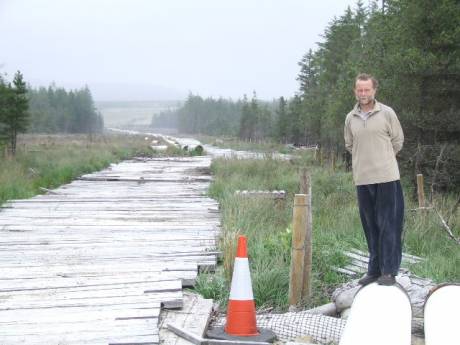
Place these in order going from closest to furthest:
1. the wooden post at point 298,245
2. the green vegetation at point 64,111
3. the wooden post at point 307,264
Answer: the wooden post at point 298,245 → the wooden post at point 307,264 → the green vegetation at point 64,111

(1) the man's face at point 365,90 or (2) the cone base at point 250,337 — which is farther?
(1) the man's face at point 365,90

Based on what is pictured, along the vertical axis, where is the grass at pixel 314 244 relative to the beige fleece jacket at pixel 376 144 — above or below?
below

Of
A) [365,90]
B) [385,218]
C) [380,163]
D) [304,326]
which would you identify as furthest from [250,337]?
[365,90]

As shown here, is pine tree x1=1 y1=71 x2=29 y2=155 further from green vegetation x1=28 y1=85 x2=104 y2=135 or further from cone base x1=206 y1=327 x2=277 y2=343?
green vegetation x1=28 y1=85 x2=104 y2=135

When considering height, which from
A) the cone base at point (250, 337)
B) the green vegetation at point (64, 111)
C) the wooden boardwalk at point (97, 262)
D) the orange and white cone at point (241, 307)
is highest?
the green vegetation at point (64, 111)

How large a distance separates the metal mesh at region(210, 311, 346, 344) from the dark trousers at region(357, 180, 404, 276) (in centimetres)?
68

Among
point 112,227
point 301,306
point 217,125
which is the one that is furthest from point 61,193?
point 217,125

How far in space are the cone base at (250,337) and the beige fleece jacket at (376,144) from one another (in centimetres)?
141

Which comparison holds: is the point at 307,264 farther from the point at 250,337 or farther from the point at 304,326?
the point at 250,337

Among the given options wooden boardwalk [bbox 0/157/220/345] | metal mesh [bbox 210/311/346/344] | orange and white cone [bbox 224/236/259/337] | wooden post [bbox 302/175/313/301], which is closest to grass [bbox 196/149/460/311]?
wooden post [bbox 302/175/313/301]

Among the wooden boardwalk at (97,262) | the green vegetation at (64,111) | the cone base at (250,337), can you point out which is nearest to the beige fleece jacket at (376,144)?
the cone base at (250,337)

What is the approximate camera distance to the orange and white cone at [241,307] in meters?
4.23

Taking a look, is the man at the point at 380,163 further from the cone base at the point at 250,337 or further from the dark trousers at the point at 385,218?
the cone base at the point at 250,337

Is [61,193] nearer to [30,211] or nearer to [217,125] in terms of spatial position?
[30,211]
